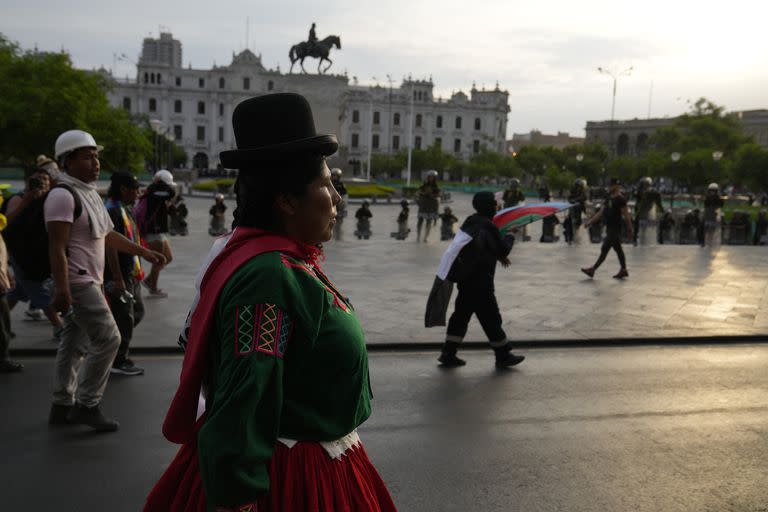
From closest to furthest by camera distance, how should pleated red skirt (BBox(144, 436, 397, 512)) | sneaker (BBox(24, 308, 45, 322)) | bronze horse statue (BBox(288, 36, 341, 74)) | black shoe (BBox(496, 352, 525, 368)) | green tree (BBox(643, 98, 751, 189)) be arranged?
pleated red skirt (BBox(144, 436, 397, 512)) → black shoe (BBox(496, 352, 525, 368)) → sneaker (BBox(24, 308, 45, 322)) → bronze horse statue (BBox(288, 36, 341, 74)) → green tree (BBox(643, 98, 751, 189))

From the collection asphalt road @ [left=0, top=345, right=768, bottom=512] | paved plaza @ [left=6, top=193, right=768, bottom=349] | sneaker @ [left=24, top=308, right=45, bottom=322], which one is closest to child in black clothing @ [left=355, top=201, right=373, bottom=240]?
paved plaza @ [left=6, top=193, right=768, bottom=349]

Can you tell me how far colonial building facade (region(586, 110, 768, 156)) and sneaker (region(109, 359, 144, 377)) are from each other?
100095 millimetres

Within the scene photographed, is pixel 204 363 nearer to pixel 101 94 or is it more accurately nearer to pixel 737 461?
pixel 737 461

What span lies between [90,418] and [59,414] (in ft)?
1.16

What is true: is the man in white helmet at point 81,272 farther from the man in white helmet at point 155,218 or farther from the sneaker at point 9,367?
the man in white helmet at point 155,218

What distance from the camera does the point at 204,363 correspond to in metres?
1.87

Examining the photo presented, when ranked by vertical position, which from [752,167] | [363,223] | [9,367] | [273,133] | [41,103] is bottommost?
[9,367]

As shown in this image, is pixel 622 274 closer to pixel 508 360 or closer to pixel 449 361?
pixel 508 360

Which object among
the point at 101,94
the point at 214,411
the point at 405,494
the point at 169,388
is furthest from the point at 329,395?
the point at 101,94

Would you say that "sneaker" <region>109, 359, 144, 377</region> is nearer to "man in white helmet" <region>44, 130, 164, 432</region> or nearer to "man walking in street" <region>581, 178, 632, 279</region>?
"man in white helmet" <region>44, 130, 164, 432</region>

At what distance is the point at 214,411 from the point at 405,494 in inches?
102

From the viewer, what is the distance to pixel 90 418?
4762 mm

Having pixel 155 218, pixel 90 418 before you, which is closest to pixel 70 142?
pixel 90 418

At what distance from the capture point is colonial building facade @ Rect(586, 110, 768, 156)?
98.1m
